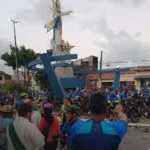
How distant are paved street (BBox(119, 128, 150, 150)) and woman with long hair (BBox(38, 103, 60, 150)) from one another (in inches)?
222

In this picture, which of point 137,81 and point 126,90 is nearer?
point 126,90

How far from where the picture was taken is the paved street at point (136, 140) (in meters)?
12.5

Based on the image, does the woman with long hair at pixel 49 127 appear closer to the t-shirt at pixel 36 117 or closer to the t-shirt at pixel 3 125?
the t-shirt at pixel 36 117

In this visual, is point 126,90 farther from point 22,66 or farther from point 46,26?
point 22,66

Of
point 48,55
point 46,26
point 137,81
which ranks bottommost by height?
point 137,81

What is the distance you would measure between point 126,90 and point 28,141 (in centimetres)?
1858

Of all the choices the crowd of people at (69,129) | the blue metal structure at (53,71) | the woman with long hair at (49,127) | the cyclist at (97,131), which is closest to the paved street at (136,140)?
the crowd of people at (69,129)

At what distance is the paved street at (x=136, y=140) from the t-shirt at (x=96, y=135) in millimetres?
9037

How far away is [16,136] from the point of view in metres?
5.26

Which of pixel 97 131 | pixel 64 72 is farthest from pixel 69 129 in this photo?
pixel 64 72

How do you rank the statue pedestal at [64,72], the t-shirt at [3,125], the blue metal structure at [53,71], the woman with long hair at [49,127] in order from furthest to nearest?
the statue pedestal at [64,72], the blue metal structure at [53,71], the woman with long hair at [49,127], the t-shirt at [3,125]

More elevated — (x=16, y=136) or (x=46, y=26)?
(x=46, y=26)

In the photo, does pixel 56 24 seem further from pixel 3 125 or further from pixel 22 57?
pixel 3 125

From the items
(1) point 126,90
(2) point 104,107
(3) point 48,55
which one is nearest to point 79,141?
(2) point 104,107
